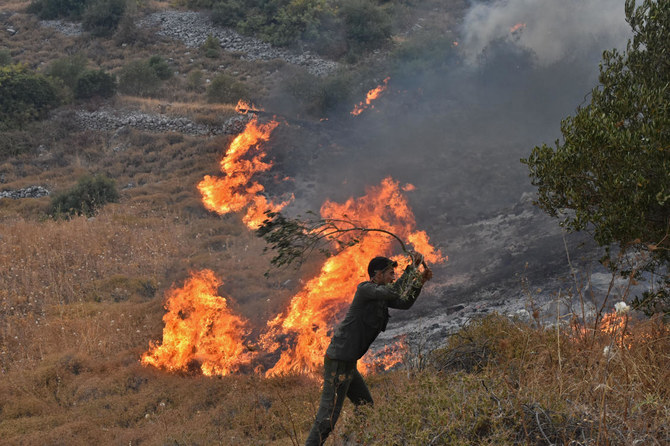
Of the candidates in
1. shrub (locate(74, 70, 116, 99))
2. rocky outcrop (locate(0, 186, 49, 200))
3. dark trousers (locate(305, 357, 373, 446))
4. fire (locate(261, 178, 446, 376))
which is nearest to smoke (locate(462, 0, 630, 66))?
fire (locate(261, 178, 446, 376))

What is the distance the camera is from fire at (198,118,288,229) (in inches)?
705

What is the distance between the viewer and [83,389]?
8.70m

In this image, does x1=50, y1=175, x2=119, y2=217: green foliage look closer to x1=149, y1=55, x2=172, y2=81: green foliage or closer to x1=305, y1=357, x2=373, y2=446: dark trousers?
x1=149, y1=55, x2=172, y2=81: green foliage

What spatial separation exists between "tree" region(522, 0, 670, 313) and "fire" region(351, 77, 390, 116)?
60.5ft

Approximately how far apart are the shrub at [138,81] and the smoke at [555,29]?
18427 millimetres

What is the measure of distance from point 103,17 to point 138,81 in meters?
11.8

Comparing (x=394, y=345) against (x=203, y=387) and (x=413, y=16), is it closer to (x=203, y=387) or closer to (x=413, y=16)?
(x=203, y=387)

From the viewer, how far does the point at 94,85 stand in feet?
92.1

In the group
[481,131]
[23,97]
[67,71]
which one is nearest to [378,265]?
[481,131]

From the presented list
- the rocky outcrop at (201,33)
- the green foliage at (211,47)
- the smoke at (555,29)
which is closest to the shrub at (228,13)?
the rocky outcrop at (201,33)

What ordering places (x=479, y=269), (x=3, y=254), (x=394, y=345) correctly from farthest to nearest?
(x=3, y=254)
(x=479, y=269)
(x=394, y=345)

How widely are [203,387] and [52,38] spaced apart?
37386 millimetres

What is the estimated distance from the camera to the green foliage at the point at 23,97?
26031 millimetres

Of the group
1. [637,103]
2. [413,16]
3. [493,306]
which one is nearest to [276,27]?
[413,16]
